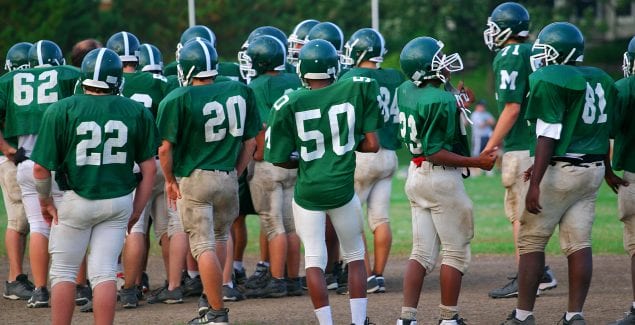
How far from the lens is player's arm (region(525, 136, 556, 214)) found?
25.0 ft

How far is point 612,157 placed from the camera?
8.62 metres

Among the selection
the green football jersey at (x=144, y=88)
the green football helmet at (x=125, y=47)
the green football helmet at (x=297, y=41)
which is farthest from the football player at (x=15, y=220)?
the green football helmet at (x=297, y=41)

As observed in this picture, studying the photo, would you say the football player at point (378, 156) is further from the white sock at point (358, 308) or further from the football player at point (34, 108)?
the football player at point (34, 108)

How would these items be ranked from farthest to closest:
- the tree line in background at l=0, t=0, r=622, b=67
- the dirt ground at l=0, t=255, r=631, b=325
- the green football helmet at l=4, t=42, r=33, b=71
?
the tree line in background at l=0, t=0, r=622, b=67, the green football helmet at l=4, t=42, r=33, b=71, the dirt ground at l=0, t=255, r=631, b=325

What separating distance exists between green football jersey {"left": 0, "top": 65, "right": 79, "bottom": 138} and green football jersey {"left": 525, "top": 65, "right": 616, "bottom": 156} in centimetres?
421

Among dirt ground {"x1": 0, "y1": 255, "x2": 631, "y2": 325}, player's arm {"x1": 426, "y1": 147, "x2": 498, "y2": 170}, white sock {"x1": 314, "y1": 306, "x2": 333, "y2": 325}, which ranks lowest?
dirt ground {"x1": 0, "y1": 255, "x2": 631, "y2": 325}

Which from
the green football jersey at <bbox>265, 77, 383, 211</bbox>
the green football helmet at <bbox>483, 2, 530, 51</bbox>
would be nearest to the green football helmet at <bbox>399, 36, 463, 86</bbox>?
the green football jersey at <bbox>265, 77, 383, 211</bbox>

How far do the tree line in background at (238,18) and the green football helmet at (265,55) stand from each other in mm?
17431

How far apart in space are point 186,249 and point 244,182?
0.96m

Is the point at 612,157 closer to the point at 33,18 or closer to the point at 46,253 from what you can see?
the point at 46,253

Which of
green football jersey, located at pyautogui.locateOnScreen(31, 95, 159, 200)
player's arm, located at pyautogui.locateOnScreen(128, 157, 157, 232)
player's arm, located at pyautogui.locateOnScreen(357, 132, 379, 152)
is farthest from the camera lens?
player's arm, located at pyautogui.locateOnScreen(357, 132, 379, 152)

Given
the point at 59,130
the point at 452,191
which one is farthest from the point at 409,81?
the point at 59,130

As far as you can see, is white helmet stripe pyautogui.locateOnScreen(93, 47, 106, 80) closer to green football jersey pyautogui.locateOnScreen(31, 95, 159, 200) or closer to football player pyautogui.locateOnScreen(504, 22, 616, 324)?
green football jersey pyautogui.locateOnScreen(31, 95, 159, 200)

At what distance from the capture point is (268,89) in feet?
32.6
